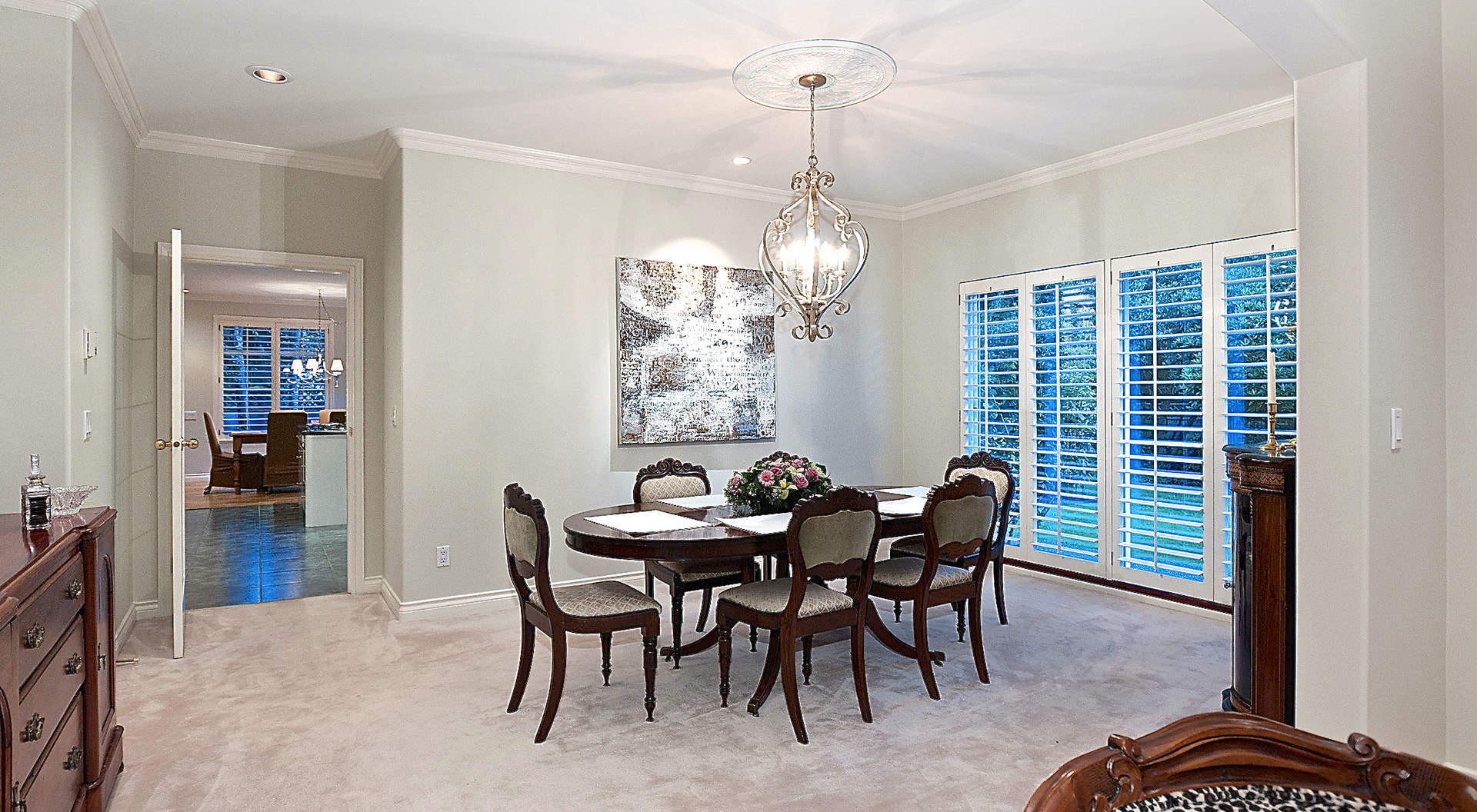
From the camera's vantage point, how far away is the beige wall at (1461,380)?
2.34m

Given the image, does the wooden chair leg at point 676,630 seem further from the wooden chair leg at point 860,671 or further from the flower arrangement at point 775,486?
the wooden chair leg at point 860,671

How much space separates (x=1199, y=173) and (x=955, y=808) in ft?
11.9

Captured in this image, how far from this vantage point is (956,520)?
11.1 ft

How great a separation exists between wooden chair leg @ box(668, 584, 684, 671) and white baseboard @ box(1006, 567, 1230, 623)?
197 cm

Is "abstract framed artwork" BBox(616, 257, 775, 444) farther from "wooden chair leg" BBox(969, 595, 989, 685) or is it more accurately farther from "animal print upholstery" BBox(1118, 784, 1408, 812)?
"animal print upholstery" BBox(1118, 784, 1408, 812)

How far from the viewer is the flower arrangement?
3643mm

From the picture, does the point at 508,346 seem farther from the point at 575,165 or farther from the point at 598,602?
the point at 598,602

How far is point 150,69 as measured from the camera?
146 inches

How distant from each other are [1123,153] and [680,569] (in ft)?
11.2

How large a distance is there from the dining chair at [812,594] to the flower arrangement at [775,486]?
412 millimetres

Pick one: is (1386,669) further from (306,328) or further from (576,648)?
(306,328)

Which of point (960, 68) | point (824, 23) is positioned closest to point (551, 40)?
point (824, 23)

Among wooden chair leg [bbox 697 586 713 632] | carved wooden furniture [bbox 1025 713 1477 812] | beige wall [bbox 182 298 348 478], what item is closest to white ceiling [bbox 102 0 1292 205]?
wooden chair leg [bbox 697 586 713 632]

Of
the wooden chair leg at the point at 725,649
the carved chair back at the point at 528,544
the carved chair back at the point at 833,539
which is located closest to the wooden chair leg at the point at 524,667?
the carved chair back at the point at 528,544
